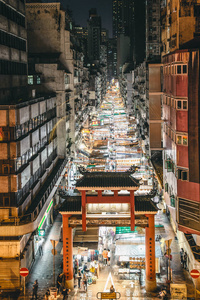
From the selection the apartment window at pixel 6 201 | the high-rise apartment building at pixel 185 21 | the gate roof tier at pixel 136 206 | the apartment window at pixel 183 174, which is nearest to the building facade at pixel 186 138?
the apartment window at pixel 183 174

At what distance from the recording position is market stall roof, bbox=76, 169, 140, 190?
95.8 ft

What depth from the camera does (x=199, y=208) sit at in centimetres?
2727

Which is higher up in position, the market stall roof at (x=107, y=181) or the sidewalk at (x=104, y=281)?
the market stall roof at (x=107, y=181)

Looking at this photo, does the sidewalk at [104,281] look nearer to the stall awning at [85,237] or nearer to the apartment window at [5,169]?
the stall awning at [85,237]

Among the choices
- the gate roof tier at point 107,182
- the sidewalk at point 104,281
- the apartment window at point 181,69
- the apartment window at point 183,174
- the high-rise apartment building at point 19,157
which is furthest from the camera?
the high-rise apartment building at point 19,157

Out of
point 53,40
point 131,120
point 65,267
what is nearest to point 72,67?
point 53,40

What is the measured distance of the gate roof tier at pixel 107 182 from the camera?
29.2 metres

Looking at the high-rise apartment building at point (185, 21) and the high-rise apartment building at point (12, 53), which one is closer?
the high-rise apartment building at point (185, 21)

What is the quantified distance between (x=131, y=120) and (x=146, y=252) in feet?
264

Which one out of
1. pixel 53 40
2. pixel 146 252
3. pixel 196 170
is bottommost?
pixel 146 252

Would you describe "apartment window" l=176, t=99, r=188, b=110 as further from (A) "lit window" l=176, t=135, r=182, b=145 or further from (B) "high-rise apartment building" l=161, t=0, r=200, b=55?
(B) "high-rise apartment building" l=161, t=0, r=200, b=55

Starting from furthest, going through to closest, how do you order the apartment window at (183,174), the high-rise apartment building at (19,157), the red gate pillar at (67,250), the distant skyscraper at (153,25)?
the distant skyscraper at (153,25), the red gate pillar at (67,250), the high-rise apartment building at (19,157), the apartment window at (183,174)

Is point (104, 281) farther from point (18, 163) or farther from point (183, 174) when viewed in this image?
point (18, 163)

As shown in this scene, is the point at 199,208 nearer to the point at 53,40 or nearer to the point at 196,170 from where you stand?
the point at 196,170
